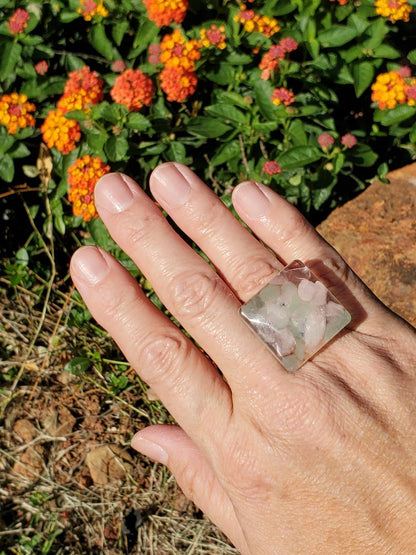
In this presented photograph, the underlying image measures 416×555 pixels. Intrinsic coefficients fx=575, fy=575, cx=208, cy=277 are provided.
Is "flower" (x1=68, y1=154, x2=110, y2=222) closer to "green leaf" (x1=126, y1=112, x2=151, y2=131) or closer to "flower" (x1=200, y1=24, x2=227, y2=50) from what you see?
"green leaf" (x1=126, y1=112, x2=151, y2=131)

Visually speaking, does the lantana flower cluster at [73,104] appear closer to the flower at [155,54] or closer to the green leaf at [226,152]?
the flower at [155,54]

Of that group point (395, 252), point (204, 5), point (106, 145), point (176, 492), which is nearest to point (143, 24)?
point (204, 5)

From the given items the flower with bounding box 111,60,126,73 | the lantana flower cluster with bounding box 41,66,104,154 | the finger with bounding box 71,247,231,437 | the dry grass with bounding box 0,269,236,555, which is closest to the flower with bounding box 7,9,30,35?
the lantana flower cluster with bounding box 41,66,104,154

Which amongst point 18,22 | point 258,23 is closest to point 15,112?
point 18,22

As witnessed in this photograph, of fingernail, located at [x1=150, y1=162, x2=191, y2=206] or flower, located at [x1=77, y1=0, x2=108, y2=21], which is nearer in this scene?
fingernail, located at [x1=150, y1=162, x2=191, y2=206]

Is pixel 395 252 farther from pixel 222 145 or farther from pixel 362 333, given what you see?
pixel 222 145

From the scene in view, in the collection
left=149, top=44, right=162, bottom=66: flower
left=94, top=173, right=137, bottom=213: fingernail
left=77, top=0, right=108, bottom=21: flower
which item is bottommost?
left=94, top=173, right=137, bottom=213: fingernail
